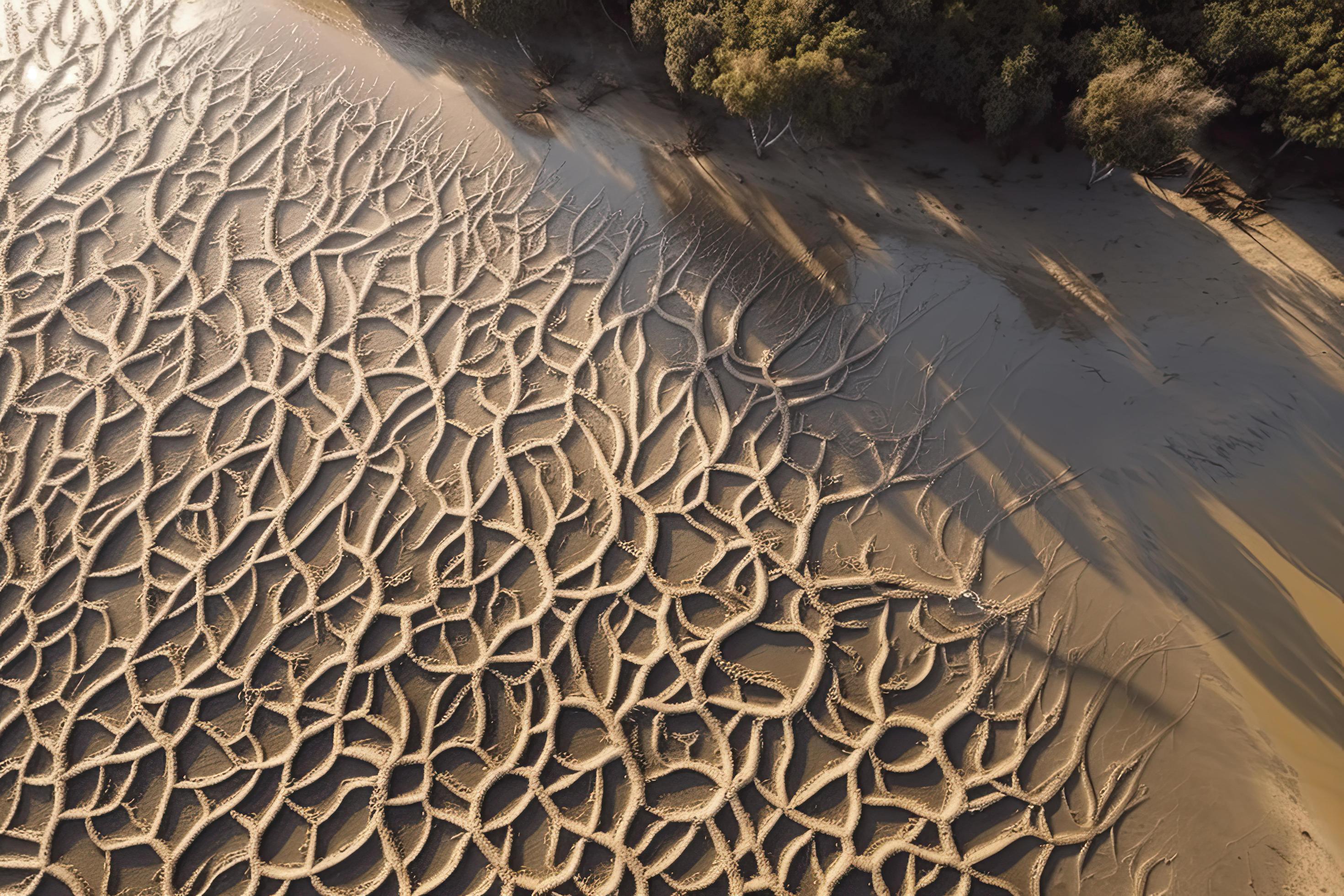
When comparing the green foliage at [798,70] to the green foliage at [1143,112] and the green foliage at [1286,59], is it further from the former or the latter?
the green foliage at [1286,59]

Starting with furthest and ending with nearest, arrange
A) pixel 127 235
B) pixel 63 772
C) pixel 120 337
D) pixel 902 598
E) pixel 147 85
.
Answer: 1. pixel 147 85
2. pixel 127 235
3. pixel 120 337
4. pixel 902 598
5. pixel 63 772

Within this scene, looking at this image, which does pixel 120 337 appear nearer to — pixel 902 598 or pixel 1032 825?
pixel 902 598

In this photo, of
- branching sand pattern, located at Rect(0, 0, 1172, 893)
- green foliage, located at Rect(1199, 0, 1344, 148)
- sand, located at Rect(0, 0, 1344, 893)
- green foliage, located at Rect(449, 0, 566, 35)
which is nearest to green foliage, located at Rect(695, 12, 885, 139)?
sand, located at Rect(0, 0, 1344, 893)

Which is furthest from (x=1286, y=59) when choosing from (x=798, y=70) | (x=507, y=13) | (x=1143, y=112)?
(x=507, y=13)

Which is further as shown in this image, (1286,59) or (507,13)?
(507,13)

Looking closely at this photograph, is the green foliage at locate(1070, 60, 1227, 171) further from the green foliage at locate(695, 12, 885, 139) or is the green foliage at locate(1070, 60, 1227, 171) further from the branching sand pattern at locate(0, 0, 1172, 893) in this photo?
the branching sand pattern at locate(0, 0, 1172, 893)

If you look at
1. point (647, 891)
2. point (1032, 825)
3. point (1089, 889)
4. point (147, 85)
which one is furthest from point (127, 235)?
point (1089, 889)

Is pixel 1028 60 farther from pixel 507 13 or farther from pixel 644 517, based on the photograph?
pixel 644 517
